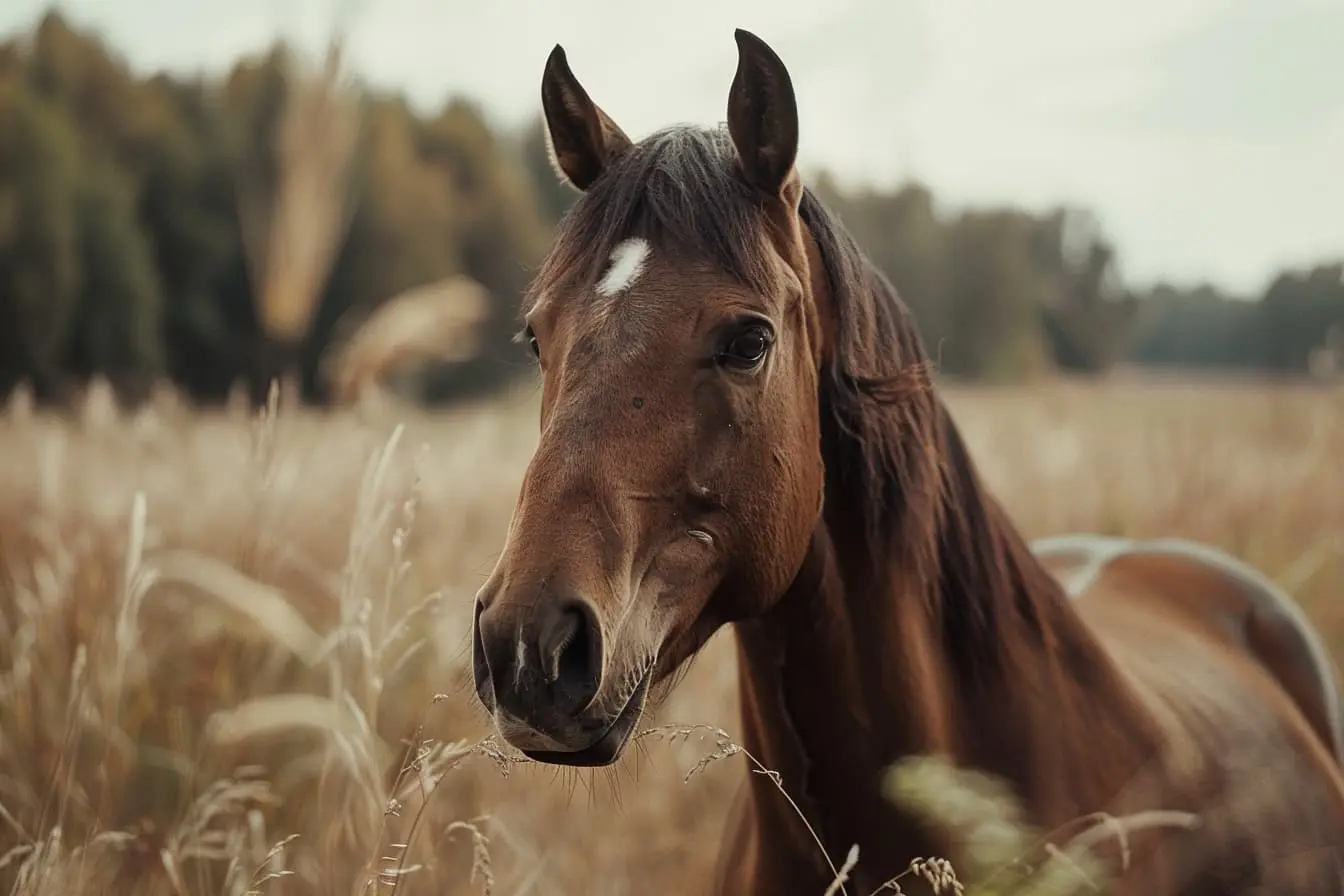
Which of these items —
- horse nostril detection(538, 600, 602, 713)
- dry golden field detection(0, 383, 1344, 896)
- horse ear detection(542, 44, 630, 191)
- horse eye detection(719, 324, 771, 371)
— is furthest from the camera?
dry golden field detection(0, 383, 1344, 896)

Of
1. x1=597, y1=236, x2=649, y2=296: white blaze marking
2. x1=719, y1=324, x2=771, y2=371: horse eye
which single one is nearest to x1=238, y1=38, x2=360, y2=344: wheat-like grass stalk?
x1=597, y1=236, x2=649, y2=296: white blaze marking

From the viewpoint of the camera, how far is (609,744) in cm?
147

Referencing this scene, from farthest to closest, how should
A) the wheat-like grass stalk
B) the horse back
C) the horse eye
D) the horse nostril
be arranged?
the horse back, the wheat-like grass stalk, the horse eye, the horse nostril

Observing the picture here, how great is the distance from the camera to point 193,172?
23531mm

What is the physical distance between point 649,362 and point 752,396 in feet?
0.57

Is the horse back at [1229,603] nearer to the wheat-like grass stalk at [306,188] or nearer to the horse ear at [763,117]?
the horse ear at [763,117]

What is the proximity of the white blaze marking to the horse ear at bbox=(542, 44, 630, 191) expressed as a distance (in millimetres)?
313

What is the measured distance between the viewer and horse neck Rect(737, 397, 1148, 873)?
1841mm

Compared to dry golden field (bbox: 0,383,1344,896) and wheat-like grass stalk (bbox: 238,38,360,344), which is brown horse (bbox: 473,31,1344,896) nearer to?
dry golden field (bbox: 0,383,1344,896)

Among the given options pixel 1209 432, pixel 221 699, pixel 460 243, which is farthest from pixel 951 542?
pixel 460 243

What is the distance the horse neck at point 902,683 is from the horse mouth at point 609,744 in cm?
40

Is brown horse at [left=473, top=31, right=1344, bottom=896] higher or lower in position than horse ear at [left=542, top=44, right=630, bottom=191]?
lower

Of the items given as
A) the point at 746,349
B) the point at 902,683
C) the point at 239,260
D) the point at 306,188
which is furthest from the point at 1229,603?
the point at 239,260

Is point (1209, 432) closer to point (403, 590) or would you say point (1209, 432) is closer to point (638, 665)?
point (403, 590)
